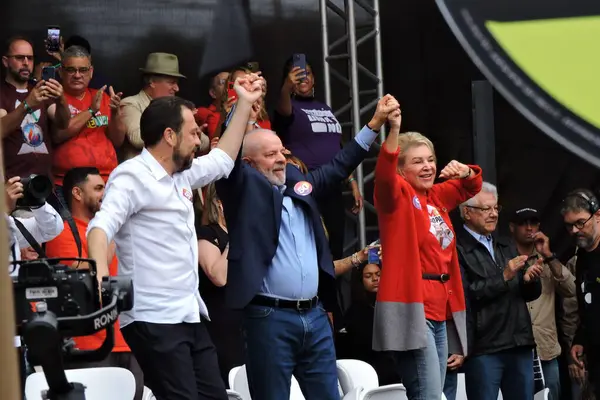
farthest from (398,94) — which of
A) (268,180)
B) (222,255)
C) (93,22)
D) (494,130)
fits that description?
(268,180)

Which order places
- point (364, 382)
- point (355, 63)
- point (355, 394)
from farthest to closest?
point (355, 63) → point (364, 382) → point (355, 394)

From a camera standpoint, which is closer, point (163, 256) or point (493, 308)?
point (163, 256)

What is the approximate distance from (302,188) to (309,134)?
8.85 feet

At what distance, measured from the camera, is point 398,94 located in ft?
27.3

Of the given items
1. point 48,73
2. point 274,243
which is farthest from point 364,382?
point 48,73

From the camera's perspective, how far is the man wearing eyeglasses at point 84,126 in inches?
267

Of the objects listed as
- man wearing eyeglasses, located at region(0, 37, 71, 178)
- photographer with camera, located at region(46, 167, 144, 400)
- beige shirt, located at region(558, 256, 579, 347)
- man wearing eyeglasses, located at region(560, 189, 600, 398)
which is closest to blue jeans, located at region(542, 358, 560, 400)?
man wearing eyeglasses, located at region(560, 189, 600, 398)

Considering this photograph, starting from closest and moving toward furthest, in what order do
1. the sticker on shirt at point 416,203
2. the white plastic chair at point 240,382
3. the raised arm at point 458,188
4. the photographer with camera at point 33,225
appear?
1. the photographer with camera at point 33,225
2. the sticker on shirt at point 416,203
3. the raised arm at point 458,188
4. the white plastic chair at point 240,382

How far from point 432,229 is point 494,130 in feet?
10.2

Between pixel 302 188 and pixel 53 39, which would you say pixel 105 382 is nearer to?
pixel 302 188

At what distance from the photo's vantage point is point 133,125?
7.03 m

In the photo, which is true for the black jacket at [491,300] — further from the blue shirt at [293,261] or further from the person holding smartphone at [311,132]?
the blue shirt at [293,261]

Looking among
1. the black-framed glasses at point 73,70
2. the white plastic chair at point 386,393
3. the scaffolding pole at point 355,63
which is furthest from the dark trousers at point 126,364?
the scaffolding pole at point 355,63

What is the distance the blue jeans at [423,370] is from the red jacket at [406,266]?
0.08m
